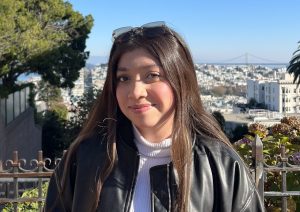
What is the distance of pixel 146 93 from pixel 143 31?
189mm

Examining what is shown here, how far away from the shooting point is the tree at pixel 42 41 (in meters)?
12.0

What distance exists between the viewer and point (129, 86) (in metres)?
1.50

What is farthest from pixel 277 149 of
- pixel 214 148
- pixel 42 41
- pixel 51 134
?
pixel 51 134

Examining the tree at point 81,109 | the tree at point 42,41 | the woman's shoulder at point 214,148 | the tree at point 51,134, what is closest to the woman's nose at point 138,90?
the woman's shoulder at point 214,148

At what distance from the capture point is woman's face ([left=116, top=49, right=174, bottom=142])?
1469 mm

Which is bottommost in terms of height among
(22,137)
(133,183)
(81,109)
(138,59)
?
(22,137)

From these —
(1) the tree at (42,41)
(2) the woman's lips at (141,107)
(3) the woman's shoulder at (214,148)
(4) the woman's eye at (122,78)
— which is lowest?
(3) the woman's shoulder at (214,148)

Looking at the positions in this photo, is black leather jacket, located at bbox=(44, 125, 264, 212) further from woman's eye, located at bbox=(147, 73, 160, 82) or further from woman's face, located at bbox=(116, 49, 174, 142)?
woman's eye, located at bbox=(147, 73, 160, 82)

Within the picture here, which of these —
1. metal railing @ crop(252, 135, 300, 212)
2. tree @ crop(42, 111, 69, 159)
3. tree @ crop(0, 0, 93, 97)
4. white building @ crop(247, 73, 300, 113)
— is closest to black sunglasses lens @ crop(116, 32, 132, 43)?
metal railing @ crop(252, 135, 300, 212)

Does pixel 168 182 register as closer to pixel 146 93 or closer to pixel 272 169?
pixel 146 93

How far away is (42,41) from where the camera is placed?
1354 cm

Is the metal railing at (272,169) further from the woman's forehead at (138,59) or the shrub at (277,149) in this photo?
the woman's forehead at (138,59)

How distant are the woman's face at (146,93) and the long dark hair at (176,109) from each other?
18 millimetres

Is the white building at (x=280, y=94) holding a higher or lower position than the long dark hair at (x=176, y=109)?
lower
